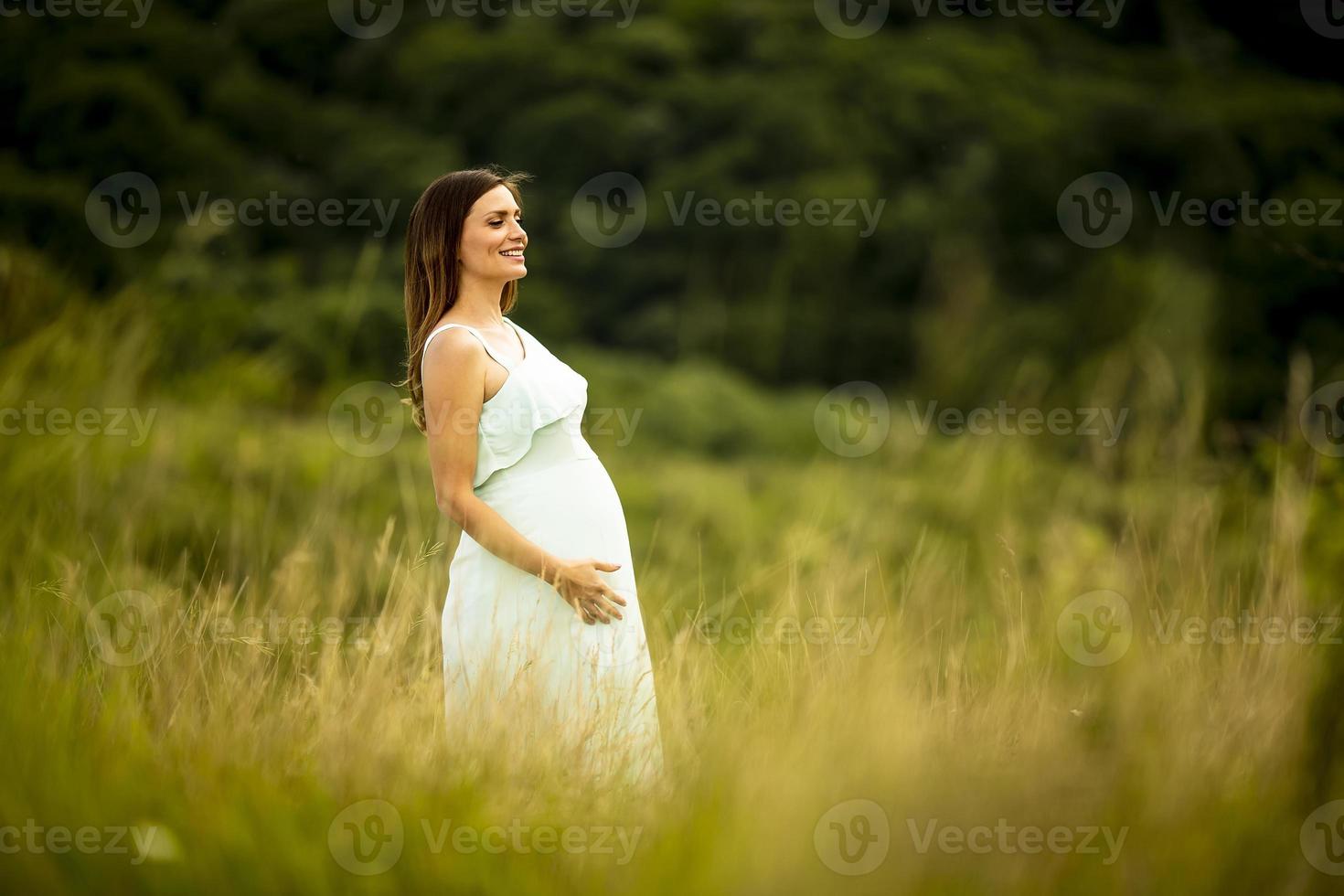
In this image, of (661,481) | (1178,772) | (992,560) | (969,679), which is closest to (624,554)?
(969,679)

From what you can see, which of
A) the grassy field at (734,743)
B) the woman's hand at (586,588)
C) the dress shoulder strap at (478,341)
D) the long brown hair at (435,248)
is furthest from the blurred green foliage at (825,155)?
the woman's hand at (586,588)

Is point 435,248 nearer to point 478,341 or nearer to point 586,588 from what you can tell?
point 478,341

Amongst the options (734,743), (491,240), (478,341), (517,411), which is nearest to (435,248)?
(491,240)

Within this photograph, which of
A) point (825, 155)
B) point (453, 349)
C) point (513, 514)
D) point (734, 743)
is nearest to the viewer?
point (734, 743)

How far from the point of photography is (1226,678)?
2654mm

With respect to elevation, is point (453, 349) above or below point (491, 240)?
below

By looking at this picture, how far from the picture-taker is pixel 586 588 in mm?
2607

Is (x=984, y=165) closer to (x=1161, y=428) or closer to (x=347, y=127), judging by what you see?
(x=1161, y=428)

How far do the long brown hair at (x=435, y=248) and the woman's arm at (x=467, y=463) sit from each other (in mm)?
140

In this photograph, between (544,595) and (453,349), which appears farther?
(544,595)

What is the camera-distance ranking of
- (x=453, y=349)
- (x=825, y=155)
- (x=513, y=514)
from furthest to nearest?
(x=825, y=155), (x=513, y=514), (x=453, y=349)

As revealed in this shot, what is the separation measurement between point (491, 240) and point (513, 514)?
2.04 feet

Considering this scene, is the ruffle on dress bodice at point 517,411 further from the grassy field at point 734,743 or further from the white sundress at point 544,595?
the grassy field at point 734,743

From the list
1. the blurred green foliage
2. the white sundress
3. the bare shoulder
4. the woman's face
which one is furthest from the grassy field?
the blurred green foliage
